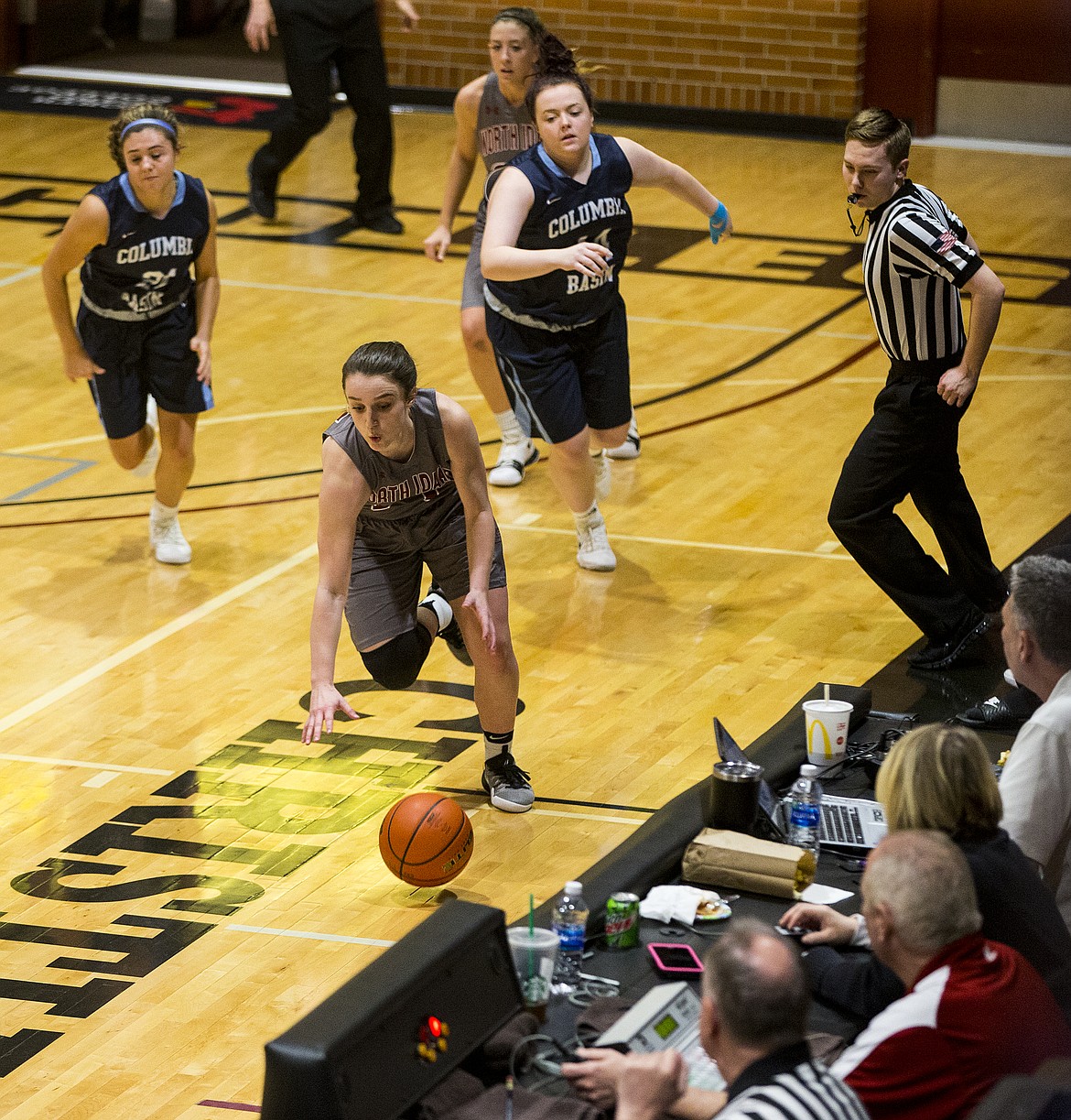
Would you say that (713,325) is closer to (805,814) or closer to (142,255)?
(142,255)

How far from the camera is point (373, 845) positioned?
17.8 feet

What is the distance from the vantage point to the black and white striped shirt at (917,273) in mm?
5742

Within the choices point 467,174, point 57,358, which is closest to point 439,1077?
point 467,174

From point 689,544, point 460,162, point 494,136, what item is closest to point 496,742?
point 689,544

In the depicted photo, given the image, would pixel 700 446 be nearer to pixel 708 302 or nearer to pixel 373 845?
pixel 708 302

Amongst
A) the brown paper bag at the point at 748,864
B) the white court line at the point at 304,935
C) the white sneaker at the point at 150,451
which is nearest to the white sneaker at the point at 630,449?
the white sneaker at the point at 150,451

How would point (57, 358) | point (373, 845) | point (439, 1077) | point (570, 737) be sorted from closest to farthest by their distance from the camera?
point (439, 1077) < point (373, 845) < point (570, 737) < point (57, 358)

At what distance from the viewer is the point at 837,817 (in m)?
4.77

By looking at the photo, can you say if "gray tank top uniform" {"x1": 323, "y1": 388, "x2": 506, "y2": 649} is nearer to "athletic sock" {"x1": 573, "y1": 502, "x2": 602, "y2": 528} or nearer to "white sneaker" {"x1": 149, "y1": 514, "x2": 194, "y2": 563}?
"athletic sock" {"x1": 573, "y1": 502, "x2": 602, "y2": 528}

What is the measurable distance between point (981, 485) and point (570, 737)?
2732mm

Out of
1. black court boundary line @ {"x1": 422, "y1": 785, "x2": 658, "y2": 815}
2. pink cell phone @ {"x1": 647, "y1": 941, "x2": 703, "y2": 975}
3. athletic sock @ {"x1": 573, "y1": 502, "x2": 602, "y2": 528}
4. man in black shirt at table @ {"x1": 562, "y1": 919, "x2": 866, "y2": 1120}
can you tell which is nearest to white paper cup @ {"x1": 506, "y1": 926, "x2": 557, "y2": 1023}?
pink cell phone @ {"x1": 647, "y1": 941, "x2": 703, "y2": 975}

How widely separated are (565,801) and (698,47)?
1043 cm

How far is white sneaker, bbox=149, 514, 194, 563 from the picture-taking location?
744 cm

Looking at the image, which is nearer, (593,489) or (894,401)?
(894,401)
